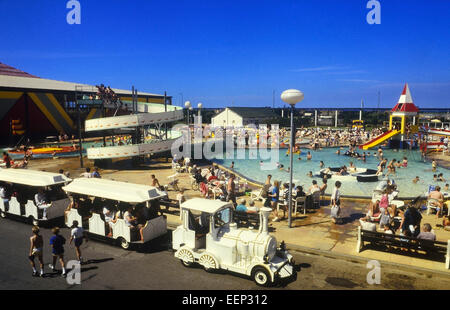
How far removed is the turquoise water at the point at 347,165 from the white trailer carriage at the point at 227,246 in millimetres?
8254

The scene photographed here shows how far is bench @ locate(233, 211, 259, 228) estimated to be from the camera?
10.6 meters

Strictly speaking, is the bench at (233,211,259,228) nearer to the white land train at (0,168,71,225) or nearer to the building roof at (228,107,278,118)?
the white land train at (0,168,71,225)

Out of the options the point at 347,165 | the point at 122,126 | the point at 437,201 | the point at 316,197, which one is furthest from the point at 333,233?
the point at 347,165

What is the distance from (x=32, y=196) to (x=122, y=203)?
17.0ft

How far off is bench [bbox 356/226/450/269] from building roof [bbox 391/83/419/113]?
32.2m

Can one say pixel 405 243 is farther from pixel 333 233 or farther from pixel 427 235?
pixel 333 233

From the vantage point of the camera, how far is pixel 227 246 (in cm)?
797

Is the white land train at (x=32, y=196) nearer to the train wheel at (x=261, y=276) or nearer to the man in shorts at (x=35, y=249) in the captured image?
the man in shorts at (x=35, y=249)

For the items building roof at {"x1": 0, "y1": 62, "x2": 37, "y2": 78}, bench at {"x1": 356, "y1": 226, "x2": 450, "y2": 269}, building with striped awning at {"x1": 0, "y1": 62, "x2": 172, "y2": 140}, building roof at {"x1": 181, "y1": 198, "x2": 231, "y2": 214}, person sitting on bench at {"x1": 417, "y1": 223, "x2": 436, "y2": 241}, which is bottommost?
bench at {"x1": 356, "y1": 226, "x2": 450, "y2": 269}

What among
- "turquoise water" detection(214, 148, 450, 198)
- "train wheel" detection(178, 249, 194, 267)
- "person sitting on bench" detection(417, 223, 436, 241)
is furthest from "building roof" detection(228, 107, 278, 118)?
"train wheel" detection(178, 249, 194, 267)

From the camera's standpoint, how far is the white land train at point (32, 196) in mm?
12031

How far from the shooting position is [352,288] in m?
7.52
